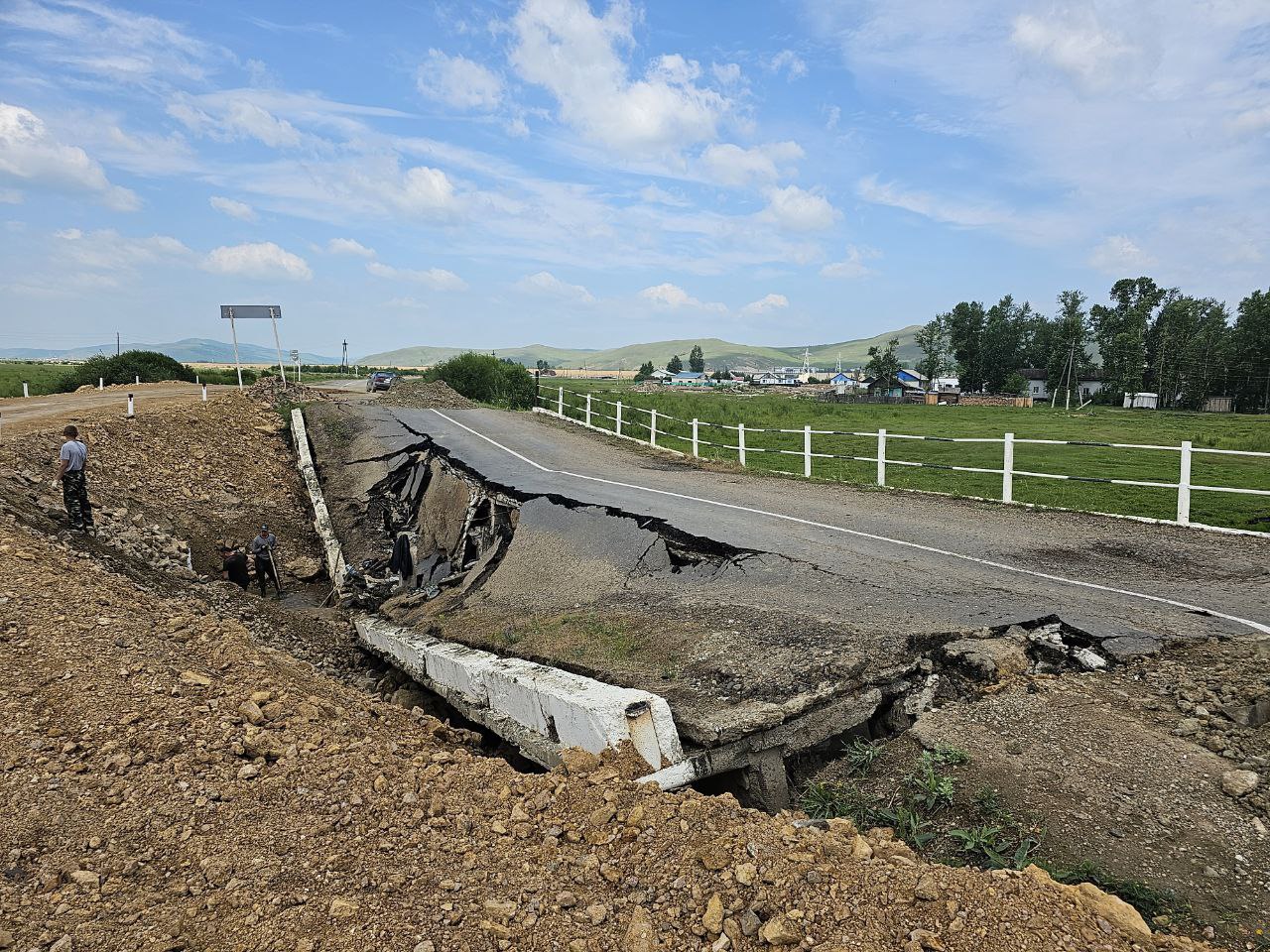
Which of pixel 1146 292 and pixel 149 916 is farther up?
pixel 1146 292

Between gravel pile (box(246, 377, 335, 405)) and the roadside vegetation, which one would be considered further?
gravel pile (box(246, 377, 335, 405))

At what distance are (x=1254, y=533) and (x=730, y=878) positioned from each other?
8924 mm

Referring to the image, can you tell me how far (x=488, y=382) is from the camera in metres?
34.2

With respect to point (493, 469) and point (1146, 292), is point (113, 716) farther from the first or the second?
point (1146, 292)

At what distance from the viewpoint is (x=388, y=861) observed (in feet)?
11.5

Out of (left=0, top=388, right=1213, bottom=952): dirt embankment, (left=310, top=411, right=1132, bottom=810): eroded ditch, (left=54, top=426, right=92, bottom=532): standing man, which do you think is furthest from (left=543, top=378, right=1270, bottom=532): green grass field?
(left=54, top=426, right=92, bottom=532): standing man

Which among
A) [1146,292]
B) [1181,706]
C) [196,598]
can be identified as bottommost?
[196,598]

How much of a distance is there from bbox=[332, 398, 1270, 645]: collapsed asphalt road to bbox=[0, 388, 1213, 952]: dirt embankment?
294 centimetres

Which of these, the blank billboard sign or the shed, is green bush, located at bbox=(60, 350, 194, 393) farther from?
the shed

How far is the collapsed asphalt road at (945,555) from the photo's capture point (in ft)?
19.7

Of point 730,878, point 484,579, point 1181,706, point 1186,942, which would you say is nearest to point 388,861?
point 730,878

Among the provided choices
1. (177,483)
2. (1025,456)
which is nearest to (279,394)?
(177,483)

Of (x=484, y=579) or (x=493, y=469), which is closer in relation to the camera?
(x=484, y=579)

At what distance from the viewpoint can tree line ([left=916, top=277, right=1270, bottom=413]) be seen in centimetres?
7819
